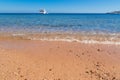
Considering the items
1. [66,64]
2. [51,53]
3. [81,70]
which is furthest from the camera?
[51,53]

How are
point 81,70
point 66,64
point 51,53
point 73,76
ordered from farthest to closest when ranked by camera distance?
point 51,53, point 66,64, point 81,70, point 73,76

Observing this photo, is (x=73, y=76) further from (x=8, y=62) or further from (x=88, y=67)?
(x=8, y=62)

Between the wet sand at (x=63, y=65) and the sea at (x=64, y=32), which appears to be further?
the sea at (x=64, y=32)

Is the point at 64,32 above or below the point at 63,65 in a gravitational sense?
below

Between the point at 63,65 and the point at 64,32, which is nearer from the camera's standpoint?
the point at 63,65

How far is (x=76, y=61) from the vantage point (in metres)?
8.28

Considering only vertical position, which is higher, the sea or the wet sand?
the wet sand

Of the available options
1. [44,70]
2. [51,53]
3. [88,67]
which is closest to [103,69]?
[88,67]

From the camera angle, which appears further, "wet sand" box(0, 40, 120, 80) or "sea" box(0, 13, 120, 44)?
"sea" box(0, 13, 120, 44)

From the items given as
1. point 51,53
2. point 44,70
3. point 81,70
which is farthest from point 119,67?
point 51,53

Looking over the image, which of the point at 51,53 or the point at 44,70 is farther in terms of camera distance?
the point at 51,53

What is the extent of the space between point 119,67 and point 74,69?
1.48 metres

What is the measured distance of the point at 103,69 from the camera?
7305 mm

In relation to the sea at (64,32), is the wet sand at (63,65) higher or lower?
higher
